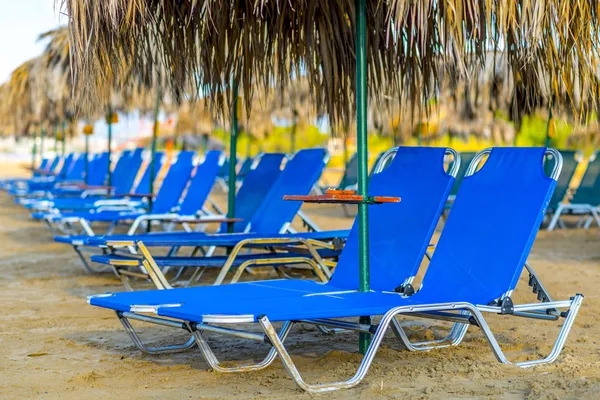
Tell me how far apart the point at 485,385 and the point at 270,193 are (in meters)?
3.22

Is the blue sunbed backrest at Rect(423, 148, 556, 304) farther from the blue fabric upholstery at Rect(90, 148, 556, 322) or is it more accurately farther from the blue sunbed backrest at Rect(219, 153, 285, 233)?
the blue sunbed backrest at Rect(219, 153, 285, 233)

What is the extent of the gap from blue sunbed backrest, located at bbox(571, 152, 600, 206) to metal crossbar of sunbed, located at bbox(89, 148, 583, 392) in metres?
6.70

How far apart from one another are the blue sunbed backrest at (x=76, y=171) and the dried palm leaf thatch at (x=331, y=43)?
12528 millimetres

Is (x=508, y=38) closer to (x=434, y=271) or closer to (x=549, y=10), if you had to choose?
(x=549, y=10)

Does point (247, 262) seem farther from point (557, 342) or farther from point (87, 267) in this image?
point (87, 267)

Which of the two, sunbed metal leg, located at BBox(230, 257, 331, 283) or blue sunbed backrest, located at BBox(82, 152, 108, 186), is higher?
sunbed metal leg, located at BBox(230, 257, 331, 283)

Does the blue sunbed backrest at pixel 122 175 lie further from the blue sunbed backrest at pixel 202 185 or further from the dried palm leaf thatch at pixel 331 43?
the dried palm leaf thatch at pixel 331 43

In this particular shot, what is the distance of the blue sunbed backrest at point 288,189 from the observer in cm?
590

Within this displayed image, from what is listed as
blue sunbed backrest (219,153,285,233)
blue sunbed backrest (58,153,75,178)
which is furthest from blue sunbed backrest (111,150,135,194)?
blue sunbed backrest (58,153,75,178)

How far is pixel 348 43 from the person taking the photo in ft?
13.6

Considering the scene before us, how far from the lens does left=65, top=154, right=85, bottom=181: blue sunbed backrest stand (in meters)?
16.9

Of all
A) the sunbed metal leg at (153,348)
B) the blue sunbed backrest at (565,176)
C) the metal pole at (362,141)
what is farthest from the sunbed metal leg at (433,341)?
the blue sunbed backrest at (565,176)

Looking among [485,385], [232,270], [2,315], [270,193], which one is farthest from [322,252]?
[485,385]

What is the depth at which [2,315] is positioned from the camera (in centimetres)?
493
